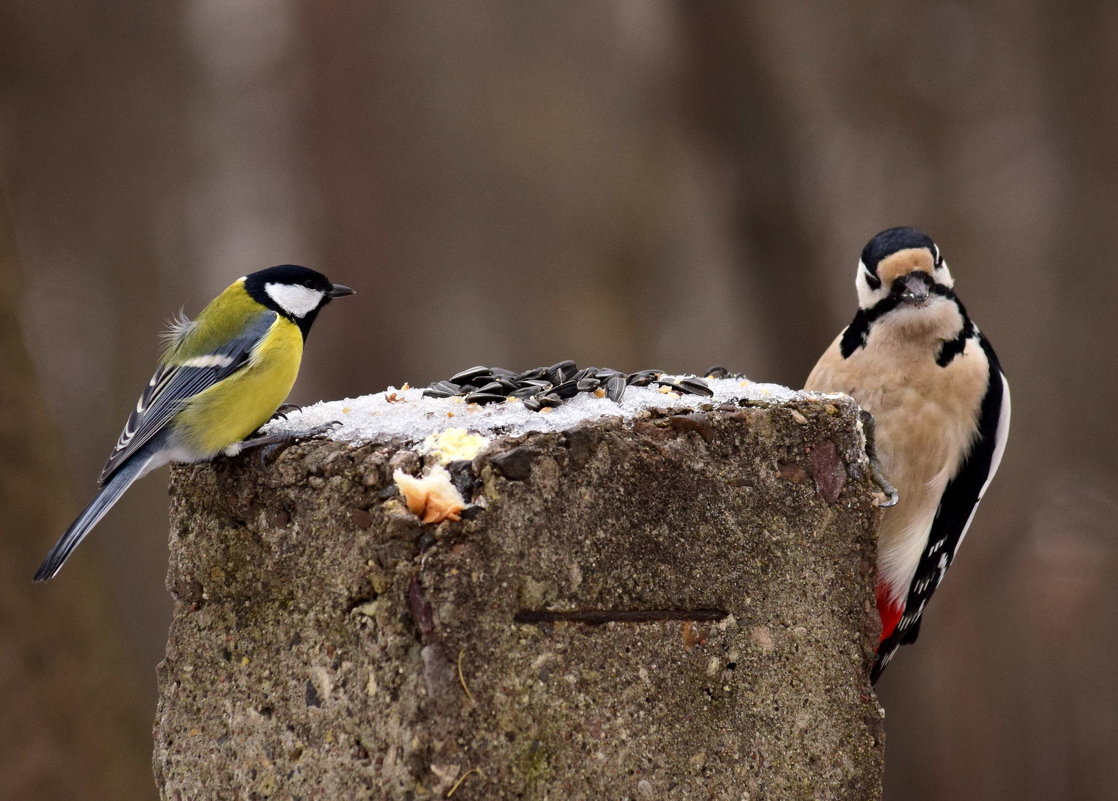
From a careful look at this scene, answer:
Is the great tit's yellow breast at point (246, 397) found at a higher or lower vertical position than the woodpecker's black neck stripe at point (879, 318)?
higher

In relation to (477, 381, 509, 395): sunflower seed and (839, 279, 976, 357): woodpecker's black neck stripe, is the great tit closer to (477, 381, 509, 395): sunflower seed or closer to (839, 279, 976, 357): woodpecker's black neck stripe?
(477, 381, 509, 395): sunflower seed

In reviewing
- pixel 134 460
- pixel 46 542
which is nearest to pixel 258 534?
pixel 134 460

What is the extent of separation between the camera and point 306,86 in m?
7.35

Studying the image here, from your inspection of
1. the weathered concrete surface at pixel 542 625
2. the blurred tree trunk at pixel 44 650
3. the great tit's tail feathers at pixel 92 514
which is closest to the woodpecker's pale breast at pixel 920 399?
the weathered concrete surface at pixel 542 625

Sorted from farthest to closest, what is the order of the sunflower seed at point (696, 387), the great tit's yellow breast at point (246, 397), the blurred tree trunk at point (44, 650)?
the blurred tree trunk at point (44, 650) → the great tit's yellow breast at point (246, 397) → the sunflower seed at point (696, 387)

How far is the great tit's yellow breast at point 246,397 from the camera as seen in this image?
7.92 ft

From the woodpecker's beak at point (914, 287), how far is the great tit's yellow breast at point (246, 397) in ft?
5.02

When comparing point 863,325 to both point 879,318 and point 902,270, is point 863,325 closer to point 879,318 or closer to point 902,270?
point 879,318

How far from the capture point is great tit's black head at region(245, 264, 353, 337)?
2980 mm

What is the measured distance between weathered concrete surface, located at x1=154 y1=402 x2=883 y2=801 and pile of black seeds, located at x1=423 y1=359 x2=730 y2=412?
188 millimetres

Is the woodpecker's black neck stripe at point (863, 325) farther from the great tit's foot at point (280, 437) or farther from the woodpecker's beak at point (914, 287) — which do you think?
the great tit's foot at point (280, 437)

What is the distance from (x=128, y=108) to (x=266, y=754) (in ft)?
20.5

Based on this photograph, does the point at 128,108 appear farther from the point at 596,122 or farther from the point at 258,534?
the point at 258,534

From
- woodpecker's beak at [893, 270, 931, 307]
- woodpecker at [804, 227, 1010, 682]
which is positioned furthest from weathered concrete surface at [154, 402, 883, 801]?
woodpecker's beak at [893, 270, 931, 307]
